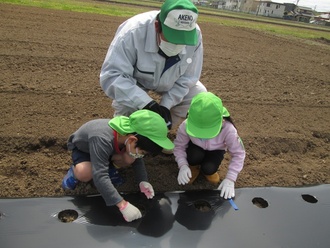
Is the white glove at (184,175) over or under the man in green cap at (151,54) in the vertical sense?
under

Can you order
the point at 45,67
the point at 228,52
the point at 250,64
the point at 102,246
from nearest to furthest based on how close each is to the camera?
the point at 102,246, the point at 45,67, the point at 250,64, the point at 228,52

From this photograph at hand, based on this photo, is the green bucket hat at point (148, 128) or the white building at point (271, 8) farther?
the white building at point (271, 8)

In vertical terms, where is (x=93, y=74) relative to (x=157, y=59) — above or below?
below

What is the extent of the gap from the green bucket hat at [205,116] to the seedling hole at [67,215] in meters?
0.83

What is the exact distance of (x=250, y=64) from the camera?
5.38 metres

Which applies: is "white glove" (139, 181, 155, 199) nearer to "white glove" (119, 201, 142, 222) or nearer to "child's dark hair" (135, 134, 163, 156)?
"white glove" (119, 201, 142, 222)

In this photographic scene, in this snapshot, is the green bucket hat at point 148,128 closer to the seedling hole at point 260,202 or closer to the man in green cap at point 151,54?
the man in green cap at point 151,54

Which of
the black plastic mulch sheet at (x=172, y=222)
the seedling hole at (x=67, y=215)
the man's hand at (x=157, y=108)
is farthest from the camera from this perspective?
the man's hand at (x=157, y=108)

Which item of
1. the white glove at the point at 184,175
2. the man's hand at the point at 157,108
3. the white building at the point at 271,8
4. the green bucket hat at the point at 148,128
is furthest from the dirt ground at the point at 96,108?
the white building at the point at 271,8

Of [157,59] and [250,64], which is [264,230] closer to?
[157,59]

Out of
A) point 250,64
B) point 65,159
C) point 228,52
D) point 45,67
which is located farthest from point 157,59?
point 228,52

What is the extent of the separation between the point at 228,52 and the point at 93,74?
11.4 feet

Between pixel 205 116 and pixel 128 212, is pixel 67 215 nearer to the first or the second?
pixel 128 212

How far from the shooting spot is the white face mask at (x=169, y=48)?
1.90 m
